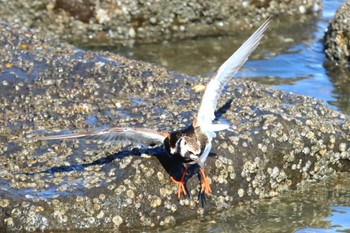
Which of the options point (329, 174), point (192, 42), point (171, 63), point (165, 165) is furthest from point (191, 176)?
point (192, 42)

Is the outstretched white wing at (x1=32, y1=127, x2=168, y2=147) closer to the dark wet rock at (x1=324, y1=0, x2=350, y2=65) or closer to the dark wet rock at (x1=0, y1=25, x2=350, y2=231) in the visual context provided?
the dark wet rock at (x1=0, y1=25, x2=350, y2=231)

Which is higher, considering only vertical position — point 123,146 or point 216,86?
point 216,86

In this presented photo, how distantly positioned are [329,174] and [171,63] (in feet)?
12.8

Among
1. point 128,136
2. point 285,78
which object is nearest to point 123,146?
point 128,136

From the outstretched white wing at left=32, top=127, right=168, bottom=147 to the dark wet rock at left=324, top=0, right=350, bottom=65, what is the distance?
4.76m

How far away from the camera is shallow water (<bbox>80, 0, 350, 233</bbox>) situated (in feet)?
21.3

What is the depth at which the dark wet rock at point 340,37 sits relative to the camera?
34.5 ft

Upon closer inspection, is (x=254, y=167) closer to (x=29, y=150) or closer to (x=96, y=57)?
(x=29, y=150)

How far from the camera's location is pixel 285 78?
408 inches

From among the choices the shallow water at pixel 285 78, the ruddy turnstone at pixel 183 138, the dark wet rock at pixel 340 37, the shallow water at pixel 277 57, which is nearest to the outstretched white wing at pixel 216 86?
the ruddy turnstone at pixel 183 138

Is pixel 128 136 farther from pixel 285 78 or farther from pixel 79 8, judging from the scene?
pixel 79 8

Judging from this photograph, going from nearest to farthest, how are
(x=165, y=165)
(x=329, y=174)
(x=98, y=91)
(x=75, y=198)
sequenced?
(x=75, y=198) → (x=165, y=165) → (x=329, y=174) → (x=98, y=91)

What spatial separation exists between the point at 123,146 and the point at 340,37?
189 inches

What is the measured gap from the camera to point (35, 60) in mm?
8477
